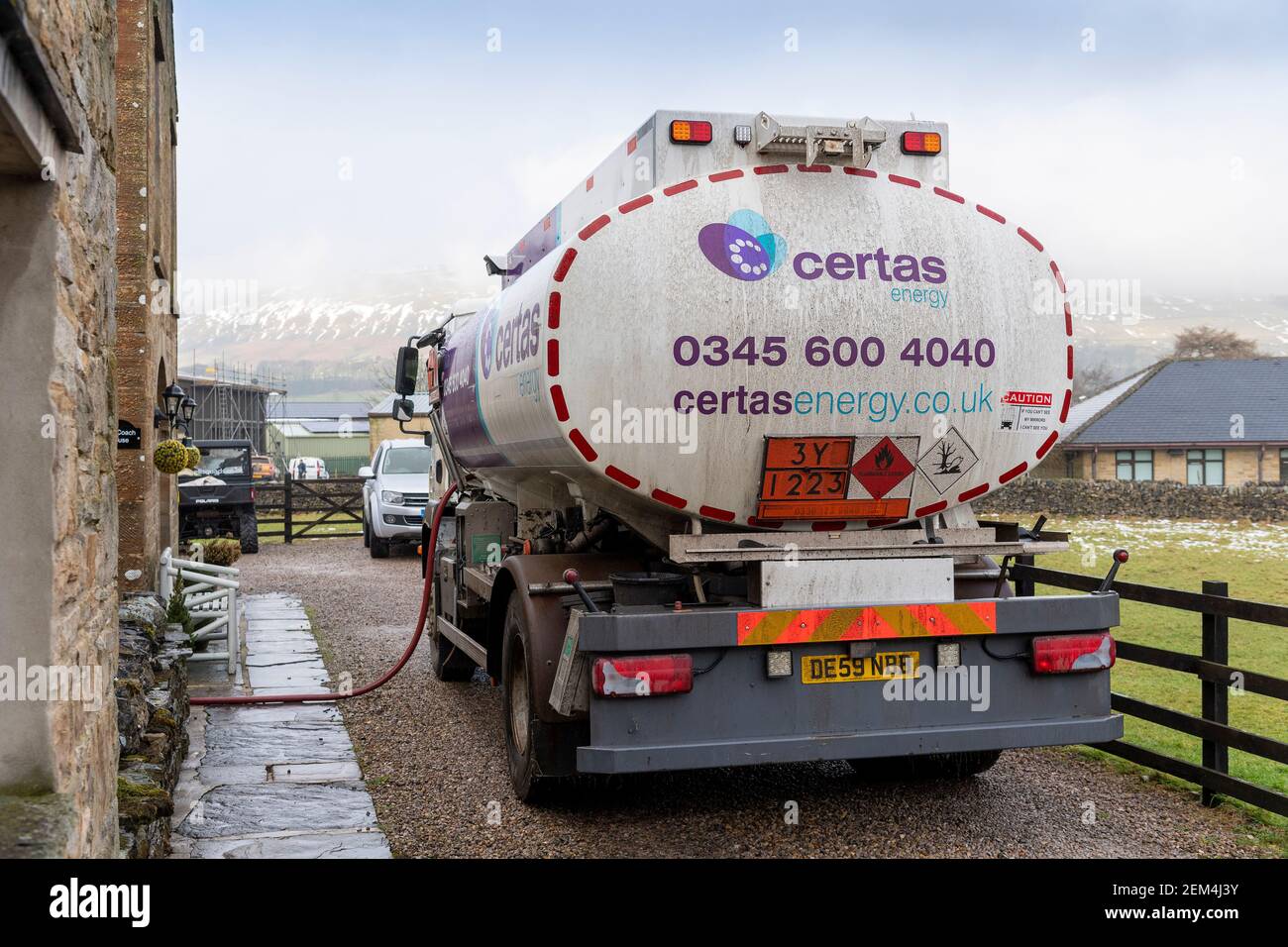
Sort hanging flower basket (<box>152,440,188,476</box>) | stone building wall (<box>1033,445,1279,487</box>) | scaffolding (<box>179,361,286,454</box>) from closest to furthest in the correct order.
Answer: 1. hanging flower basket (<box>152,440,188,476</box>)
2. stone building wall (<box>1033,445,1279,487</box>)
3. scaffolding (<box>179,361,286,454</box>)

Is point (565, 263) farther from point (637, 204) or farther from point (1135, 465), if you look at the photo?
point (1135, 465)

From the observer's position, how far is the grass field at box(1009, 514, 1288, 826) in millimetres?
8172

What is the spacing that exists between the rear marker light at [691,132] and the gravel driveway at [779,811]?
3.09 meters

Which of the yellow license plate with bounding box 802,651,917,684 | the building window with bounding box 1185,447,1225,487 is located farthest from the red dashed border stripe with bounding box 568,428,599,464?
the building window with bounding box 1185,447,1225,487

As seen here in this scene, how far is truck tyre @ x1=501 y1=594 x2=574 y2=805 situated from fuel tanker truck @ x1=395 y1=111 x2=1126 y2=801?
0.05m

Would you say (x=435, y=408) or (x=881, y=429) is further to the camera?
(x=435, y=408)

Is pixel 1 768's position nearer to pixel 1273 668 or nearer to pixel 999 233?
pixel 999 233

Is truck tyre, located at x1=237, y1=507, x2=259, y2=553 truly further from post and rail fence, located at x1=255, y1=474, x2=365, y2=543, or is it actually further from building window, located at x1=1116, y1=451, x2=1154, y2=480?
building window, located at x1=1116, y1=451, x2=1154, y2=480

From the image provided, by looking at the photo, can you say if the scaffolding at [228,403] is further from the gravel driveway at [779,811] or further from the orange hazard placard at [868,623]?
the orange hazard placard at [868,623]

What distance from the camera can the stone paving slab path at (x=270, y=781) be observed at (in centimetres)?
531

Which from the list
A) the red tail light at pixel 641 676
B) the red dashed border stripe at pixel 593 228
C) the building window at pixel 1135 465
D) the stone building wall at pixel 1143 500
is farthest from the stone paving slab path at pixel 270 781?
the building window at pixel 1135 465

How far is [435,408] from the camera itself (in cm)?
931
